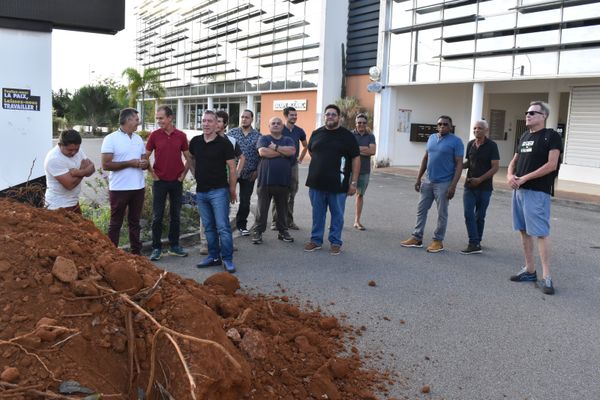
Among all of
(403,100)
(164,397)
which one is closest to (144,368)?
(164,397)

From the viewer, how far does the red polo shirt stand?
6801 mm

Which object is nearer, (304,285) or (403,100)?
(304,285)

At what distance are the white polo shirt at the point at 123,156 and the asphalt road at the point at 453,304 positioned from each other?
1.10 meters

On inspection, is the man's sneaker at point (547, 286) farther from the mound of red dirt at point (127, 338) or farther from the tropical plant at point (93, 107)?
the tropical plant at point (93, 107)

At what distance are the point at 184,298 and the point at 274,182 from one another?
4716 millimetres

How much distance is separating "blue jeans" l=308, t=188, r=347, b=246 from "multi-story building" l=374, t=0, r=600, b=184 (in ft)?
36.3

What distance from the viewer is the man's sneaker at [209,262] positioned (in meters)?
6.65

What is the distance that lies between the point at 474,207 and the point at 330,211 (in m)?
2.14

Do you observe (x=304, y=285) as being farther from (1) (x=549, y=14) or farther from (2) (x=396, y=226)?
(1) (x=549, y=14)

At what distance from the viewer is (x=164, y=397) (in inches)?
113

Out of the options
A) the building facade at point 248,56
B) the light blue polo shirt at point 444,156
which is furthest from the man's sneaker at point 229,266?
the building facade at point 248,56

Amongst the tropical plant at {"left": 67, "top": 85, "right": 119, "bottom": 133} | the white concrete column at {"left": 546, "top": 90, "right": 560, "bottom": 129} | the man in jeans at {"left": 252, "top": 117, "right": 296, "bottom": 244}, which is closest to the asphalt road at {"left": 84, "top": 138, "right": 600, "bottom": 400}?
the man in jeans at {"left": 252, "top": 117, "right": 296, "bottom": 244}

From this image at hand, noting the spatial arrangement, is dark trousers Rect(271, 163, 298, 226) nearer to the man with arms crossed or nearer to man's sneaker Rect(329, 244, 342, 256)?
the man with arms crossed

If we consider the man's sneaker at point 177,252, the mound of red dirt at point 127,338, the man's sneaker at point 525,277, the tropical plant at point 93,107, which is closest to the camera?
the mound of red dirt at point 127,338
